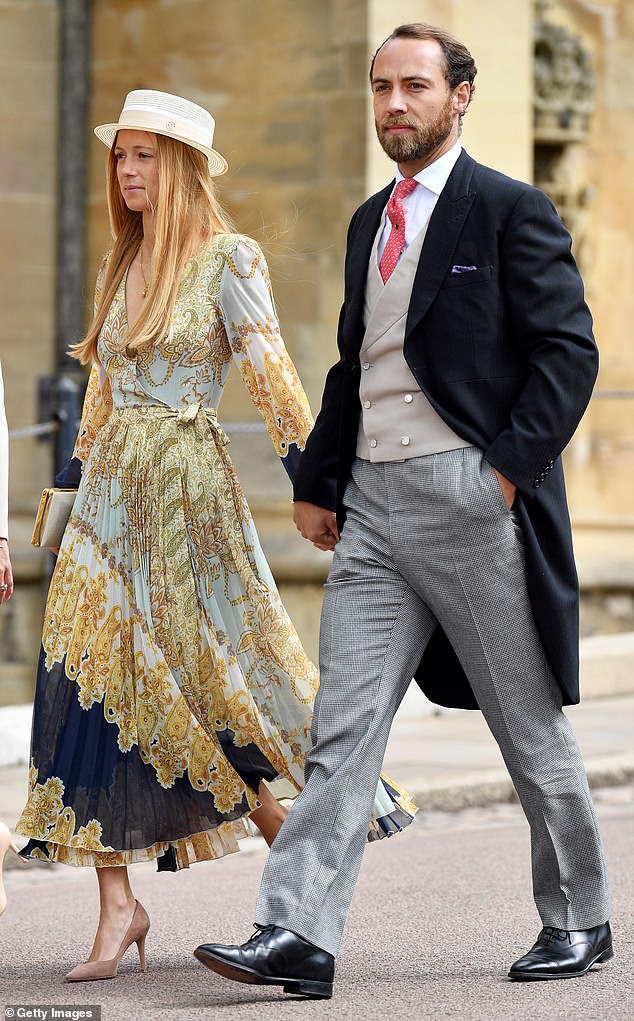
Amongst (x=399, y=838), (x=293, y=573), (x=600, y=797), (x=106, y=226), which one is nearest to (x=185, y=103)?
(x=399, y=838)

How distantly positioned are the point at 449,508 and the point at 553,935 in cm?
98

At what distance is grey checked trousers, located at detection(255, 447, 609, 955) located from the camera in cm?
405

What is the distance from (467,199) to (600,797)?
4024 mm

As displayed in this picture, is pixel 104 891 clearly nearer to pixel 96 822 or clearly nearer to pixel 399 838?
pixel 96 822

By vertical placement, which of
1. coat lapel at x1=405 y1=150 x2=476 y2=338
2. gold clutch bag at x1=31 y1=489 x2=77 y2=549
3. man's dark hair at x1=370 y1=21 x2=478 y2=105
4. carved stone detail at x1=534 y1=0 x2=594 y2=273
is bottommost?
gold clutch bag at x1=31 y1=489 x2=77 y2=549

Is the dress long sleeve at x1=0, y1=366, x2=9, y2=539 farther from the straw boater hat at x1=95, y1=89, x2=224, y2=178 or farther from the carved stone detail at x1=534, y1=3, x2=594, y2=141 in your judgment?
the carved stone detail at x1=534, y1=3, x2=594, y2=141

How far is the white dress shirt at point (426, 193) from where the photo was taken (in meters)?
4.20

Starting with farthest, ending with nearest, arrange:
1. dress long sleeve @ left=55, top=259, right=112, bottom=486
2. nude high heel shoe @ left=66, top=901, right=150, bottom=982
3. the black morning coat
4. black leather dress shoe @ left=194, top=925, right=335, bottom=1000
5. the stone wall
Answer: the stone wall < dress long sleeve @ left=55, top=259, right=112, bottom=486 < nude high heel shoe @ left=66, top=901, right=150, bottom=982 < the black morning coat < black leather dress shoe @ left=194, top=925, right=335, bottom=1000

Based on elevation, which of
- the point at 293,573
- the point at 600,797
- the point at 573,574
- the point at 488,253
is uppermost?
the point at 488,253

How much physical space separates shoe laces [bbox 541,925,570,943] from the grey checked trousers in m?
0.02

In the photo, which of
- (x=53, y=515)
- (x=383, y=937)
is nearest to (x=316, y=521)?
(x=53, y=515)

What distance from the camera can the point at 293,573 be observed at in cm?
1012

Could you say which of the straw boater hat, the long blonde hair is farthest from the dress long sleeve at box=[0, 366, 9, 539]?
the straw boater hat

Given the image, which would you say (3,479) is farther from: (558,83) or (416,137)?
(558,83)
